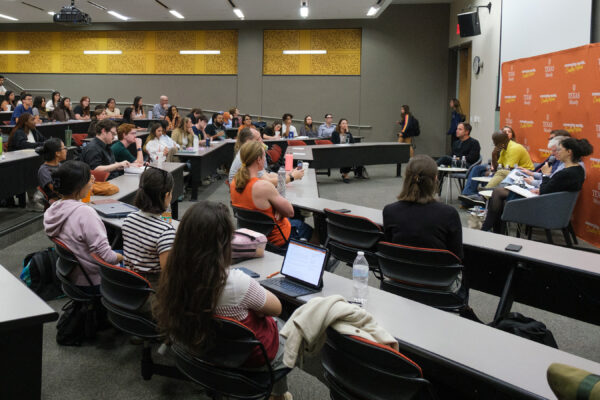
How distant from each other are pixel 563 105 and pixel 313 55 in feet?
29.5

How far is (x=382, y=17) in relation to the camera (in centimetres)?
1411

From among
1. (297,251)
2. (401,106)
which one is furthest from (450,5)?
(297,251)

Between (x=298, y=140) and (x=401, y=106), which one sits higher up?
(x=401, y=106)

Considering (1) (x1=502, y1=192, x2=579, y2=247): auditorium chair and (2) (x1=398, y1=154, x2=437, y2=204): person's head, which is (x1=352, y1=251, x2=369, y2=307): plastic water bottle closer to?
(2) (x1=398, y1=154, x2=437, y2=204): person's head

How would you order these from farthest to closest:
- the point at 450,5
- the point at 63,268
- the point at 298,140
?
the point at 450,5 < the point at 298,140 < the point at 63,268

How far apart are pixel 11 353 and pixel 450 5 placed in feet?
46.6

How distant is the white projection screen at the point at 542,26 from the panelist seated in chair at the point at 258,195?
4.65 metres

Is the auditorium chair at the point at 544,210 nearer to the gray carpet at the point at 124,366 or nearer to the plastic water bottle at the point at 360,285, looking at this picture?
the gray carpet at the point at 124,366

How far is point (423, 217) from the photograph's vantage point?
113 inches

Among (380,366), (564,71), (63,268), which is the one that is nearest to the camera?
(380,366)

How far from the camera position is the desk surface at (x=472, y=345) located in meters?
1.74

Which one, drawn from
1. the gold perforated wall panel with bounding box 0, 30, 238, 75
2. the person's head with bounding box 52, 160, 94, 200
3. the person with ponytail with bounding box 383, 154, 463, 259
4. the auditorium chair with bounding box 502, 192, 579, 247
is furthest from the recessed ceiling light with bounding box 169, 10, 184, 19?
the person with ponytail with bounding box 383, 154, 463, 259

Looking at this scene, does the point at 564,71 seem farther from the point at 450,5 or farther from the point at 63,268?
the point at 450,5

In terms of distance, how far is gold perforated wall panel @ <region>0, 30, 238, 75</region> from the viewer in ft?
48.8
